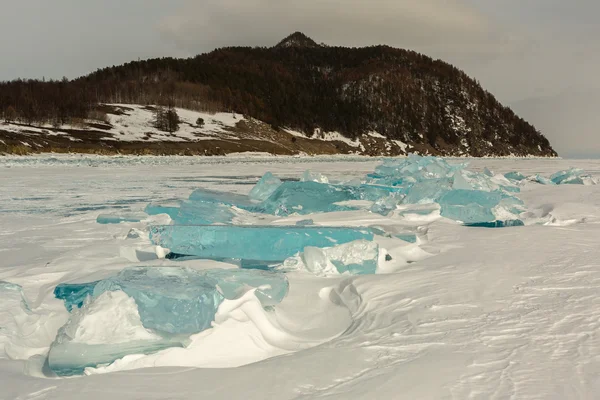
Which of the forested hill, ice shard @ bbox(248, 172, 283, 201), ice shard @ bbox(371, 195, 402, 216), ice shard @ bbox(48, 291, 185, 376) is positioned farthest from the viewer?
the forested hill

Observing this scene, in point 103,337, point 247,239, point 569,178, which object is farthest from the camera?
point 569,178

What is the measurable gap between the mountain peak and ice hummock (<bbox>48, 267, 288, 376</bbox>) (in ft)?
575

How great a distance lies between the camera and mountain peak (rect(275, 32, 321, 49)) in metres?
171

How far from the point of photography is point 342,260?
135 inches

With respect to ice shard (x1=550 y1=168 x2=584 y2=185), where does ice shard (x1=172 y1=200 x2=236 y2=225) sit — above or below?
below

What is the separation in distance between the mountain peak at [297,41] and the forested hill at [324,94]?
681 inches

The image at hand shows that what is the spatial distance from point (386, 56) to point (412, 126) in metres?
44.4

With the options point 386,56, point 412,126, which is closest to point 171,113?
point 412,126

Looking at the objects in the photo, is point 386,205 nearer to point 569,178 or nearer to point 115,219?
point 115,219

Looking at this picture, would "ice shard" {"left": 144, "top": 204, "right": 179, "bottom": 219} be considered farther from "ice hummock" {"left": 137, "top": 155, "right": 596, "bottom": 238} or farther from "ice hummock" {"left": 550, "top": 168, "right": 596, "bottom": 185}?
"ice hummock" {"left": 550, "top": 168, "right": 596, "bottom": 185}

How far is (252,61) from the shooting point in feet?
432

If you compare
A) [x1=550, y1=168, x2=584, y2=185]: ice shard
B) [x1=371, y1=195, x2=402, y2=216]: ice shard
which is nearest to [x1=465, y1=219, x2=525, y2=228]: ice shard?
[x1=371, y1=195, x2=402, y2=216]: ice shard

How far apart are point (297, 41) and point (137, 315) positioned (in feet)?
602

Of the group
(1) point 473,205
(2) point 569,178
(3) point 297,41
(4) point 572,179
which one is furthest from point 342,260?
(3) point 297,41
